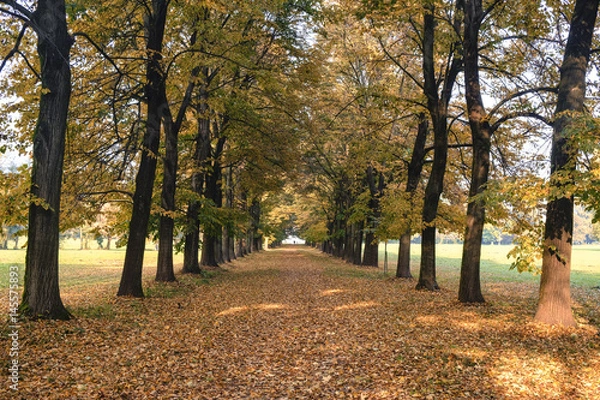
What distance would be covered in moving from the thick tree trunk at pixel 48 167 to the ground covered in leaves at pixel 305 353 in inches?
25.6

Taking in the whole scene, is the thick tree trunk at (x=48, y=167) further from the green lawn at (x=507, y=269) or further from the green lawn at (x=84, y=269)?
the green lawn at (x=84, y=269)

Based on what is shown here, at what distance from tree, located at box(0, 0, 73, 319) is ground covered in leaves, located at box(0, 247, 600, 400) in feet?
2.24

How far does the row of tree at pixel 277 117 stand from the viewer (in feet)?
27.7

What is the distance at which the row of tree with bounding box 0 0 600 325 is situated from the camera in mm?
8430

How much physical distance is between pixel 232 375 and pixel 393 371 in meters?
2.40

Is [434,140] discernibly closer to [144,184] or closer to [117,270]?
[144,184]

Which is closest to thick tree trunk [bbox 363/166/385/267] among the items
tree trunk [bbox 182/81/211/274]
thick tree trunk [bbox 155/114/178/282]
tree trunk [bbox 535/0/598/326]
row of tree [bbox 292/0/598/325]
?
row of tree [bbox 292/0/598/325]

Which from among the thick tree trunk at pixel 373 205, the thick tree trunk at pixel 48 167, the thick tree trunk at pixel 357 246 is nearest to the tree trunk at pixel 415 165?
the thick tree trunk at pixel 373 205

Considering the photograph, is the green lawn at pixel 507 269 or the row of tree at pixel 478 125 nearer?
the row of tree at pixel 478 125

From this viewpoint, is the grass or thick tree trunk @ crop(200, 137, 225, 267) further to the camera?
the grass

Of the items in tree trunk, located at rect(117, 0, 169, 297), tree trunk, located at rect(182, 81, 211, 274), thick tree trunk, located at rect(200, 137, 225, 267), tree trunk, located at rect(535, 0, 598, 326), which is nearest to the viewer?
tree trunk, located at rect(535, 0, 598, 326)

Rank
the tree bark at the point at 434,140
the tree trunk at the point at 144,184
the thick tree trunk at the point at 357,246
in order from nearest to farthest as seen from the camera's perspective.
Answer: the tree trunk at the point at 144,184, the tree bark at the point at 434,140, the thick tree trunk at the point at 357,246

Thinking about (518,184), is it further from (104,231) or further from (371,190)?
(371,190)

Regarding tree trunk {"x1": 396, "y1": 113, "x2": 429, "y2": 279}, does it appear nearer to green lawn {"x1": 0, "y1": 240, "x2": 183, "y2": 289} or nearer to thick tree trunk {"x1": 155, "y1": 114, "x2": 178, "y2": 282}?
thick tree trunk {"x1": 155, "y1": 114, "x2": 178, "y2": 282}
